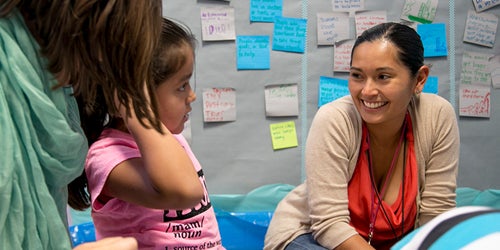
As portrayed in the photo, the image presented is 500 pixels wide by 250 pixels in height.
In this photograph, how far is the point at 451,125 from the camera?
5.79 ft

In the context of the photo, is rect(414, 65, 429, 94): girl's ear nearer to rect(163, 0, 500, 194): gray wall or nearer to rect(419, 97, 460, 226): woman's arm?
rect(419, 97, 460, 226): woman's arm

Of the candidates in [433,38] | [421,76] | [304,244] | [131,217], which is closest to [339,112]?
[421,76]

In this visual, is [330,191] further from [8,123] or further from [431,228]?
[431,228]

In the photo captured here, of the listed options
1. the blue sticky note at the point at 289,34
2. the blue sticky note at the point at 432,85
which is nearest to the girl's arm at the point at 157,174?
the blue sticky note at the point at 289,34

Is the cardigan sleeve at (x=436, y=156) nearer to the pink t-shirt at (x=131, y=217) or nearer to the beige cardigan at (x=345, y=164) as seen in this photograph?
the beige cardigan at (x=345, y=164)

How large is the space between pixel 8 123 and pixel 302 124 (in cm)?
201

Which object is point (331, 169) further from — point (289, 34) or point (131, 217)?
point (289, 34)

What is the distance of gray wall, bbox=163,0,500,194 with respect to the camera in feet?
8.54

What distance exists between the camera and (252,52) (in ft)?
8.58

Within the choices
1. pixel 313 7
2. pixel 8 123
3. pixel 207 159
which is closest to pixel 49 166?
pixel 8 123

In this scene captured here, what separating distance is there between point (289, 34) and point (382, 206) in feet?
3.72

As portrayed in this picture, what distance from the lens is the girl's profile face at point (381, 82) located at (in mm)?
1685

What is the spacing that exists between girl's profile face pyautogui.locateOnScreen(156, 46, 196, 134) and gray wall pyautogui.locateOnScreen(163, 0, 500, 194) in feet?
4.38

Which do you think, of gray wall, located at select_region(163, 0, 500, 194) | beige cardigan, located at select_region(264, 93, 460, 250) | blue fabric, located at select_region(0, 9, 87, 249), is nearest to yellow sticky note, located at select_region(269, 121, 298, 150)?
gray wall, located at select_region(163, 0, 500, 194)
